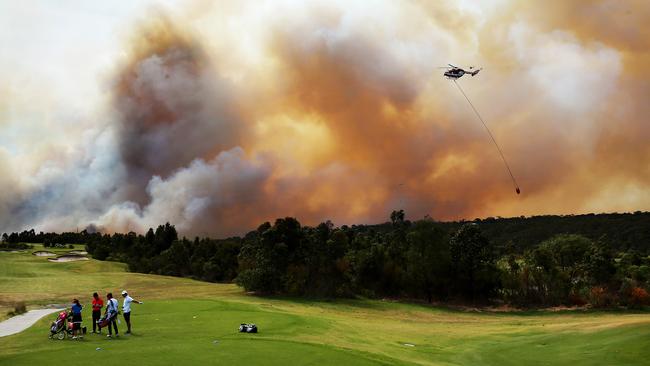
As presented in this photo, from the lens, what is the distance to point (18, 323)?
40.1 metres

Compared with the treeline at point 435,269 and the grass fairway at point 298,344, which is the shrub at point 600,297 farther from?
the grass fairway at point 298,344

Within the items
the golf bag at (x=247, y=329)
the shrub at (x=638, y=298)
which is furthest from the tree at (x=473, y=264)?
the golf bag at (x=247, y=329)

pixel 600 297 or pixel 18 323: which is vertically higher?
pixel 600 297

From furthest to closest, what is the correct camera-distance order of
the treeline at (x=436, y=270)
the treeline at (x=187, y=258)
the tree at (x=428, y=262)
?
the treeline at (x=187, y=258) → the tree at (x=428, y=262) → the treeline at (x=436, y=270)

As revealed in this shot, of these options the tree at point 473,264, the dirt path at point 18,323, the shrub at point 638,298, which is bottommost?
the dirt path at point 18,323

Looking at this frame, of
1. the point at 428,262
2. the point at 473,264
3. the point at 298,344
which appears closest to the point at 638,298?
the point at 473,264

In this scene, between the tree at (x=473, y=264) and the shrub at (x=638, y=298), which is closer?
the shrub at (x=638, y=298)

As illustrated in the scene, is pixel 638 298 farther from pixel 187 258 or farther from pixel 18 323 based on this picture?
pixel 187 258

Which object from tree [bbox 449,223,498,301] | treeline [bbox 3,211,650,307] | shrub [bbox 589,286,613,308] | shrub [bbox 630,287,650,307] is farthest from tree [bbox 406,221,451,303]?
shrub [bbox 630,287,650,307]

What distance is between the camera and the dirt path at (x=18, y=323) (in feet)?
114

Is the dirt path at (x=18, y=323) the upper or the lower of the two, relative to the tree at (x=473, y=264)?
lower

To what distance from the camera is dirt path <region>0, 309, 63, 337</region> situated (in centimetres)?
3476

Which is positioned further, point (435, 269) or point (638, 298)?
point (435, 269)

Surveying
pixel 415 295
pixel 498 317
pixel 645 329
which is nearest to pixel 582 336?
pixel 645 329
